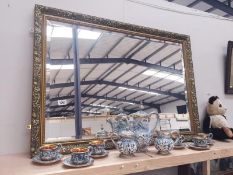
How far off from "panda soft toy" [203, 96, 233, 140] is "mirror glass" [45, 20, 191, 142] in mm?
189

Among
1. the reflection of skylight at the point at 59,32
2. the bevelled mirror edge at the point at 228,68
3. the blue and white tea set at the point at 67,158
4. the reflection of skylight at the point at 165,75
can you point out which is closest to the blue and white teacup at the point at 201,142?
the reflection of skylight at the point at 165,75

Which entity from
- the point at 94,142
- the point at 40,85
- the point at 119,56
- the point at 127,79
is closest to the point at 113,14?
the point at 119,56

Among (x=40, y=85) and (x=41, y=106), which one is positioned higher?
(x=40, y=85)

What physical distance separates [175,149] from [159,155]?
0.20 metres

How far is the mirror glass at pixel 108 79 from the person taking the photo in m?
1.30

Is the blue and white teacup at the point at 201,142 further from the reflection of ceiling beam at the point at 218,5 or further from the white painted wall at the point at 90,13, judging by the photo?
the reflection of ceiling beam at the point at 218,5

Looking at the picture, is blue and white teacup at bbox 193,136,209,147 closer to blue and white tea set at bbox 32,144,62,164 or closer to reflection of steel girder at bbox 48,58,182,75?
reflection of steel girder at bbox 48,58,182,75

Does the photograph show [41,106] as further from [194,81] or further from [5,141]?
[194,81]

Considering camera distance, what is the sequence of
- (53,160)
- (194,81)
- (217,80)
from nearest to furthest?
(53,160)
(194,81)
(217,80)

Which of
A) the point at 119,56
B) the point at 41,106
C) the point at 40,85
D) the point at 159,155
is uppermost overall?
the point at 119,56

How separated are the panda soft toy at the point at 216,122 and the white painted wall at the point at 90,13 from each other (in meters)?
0.09

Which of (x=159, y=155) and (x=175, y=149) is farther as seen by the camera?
(x=175, y=149)

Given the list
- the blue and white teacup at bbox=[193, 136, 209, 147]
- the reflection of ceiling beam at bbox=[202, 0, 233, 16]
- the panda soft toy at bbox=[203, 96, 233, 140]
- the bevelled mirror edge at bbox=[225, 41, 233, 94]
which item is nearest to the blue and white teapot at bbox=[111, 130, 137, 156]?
the blue and white teacup at bbox=[193, 136, 209, 147]

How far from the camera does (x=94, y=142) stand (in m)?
1.23
